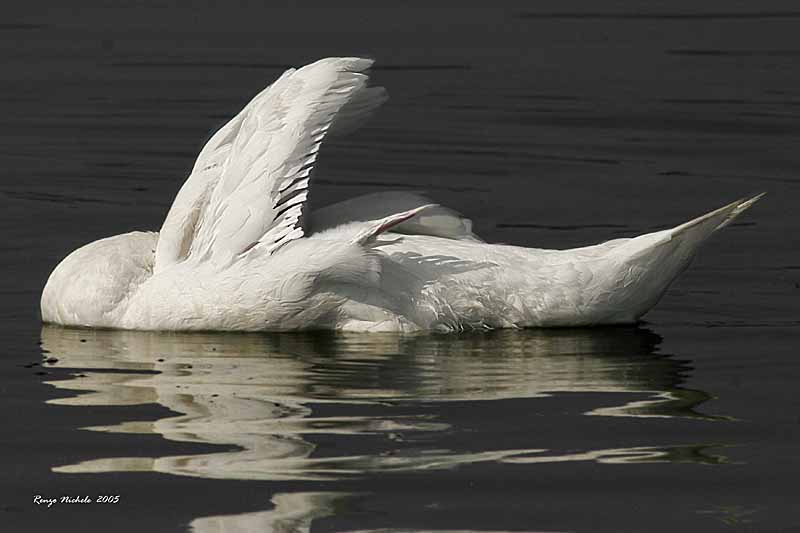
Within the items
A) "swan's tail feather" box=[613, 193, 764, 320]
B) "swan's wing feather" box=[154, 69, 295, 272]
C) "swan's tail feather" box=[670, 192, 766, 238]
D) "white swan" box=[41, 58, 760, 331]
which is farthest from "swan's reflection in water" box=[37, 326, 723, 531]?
"swan's tail feather" box=[670, 192, 766, 238]

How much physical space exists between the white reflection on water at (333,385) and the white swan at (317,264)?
0.14m

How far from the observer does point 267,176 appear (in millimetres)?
11305

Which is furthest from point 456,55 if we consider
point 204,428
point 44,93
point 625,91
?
point 204,428

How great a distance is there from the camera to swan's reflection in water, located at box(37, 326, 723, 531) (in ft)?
29.8

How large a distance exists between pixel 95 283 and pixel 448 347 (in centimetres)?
208

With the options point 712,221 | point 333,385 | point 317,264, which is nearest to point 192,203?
point 317,264

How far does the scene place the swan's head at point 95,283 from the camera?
11758mm

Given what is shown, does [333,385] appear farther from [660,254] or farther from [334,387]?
[660,254]

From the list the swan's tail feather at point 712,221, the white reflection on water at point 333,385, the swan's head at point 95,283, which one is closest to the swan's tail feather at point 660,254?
the swan's tail feather at point 712,221

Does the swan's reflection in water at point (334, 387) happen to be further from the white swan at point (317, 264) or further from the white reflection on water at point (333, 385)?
the white swan at point (317, 264)

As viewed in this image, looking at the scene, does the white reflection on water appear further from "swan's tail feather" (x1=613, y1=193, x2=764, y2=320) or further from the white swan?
"swan's tail feather" (x1=613, y1=193, x2=764, y2=320)

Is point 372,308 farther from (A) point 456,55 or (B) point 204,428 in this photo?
(A) point 456,55

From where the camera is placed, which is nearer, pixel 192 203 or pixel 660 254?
pixel 660 254

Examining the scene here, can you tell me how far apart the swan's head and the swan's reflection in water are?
110 mm
